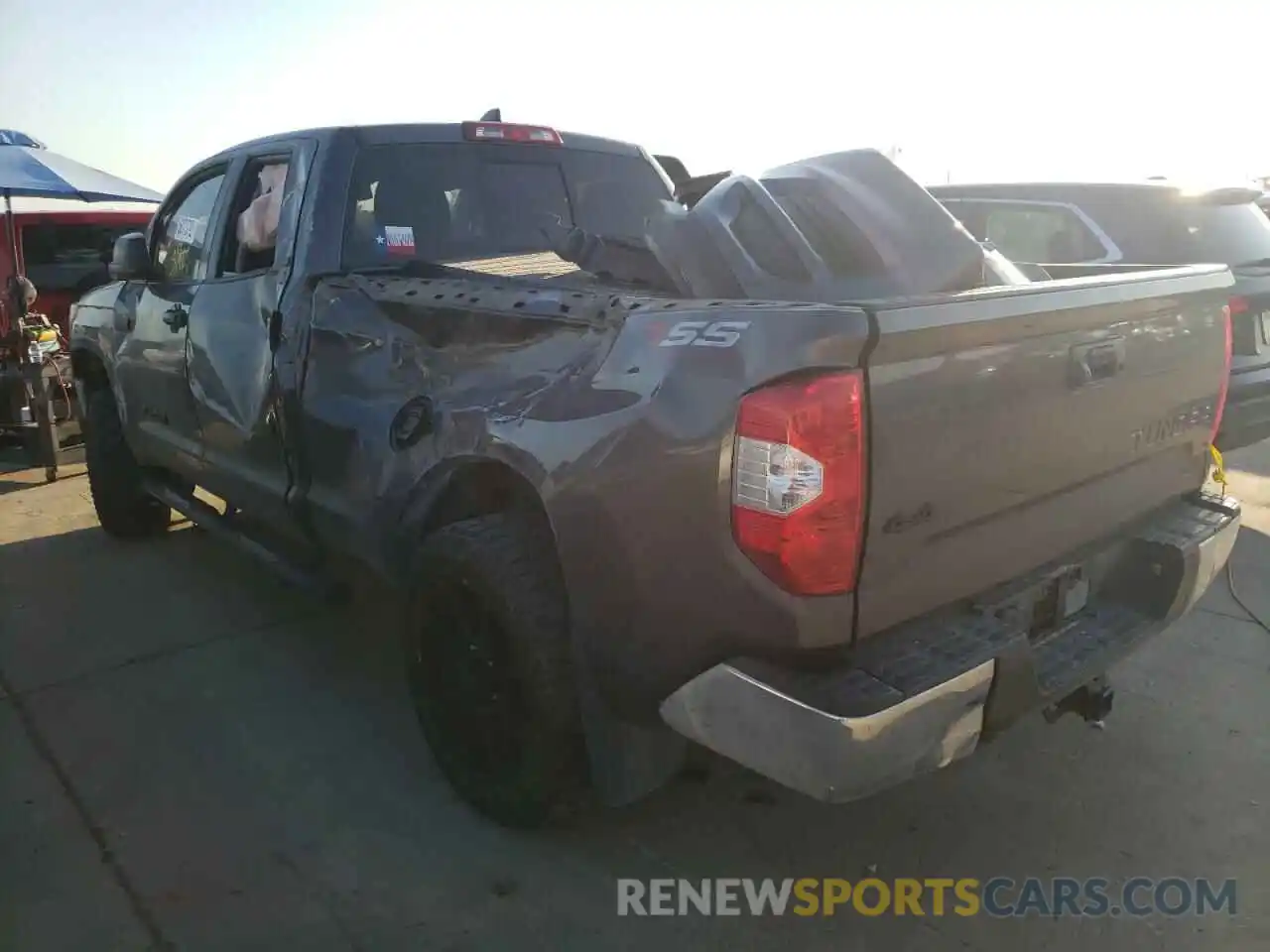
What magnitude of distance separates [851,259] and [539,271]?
3.81 ft

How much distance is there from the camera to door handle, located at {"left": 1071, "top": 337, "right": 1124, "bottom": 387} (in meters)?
2.34

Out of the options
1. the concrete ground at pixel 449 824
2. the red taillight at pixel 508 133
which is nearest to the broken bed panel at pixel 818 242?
the red taillight at pixel 508 133

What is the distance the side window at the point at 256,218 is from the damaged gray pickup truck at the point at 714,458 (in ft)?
0.14

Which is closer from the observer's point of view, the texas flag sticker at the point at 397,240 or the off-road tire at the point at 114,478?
the texas flag sticker at the point at 397,240

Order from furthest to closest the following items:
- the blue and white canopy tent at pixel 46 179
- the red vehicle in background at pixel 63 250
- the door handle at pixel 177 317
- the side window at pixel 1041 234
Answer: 1. the red vehicle in background at pixel 63 250
2. the blue and white canopy tent at pixel 46 179
3. the side window at pixel 1041 234
4. the door handle at pixel 177 317

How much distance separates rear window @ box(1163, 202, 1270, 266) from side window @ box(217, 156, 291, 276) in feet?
14.7

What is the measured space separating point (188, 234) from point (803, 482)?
3.67m

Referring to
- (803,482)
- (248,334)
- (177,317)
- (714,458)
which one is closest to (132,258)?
(177,317)

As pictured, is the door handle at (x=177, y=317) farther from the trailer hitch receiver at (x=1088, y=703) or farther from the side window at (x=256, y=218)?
the trailer hitch receiver at (x=1088, y=703)

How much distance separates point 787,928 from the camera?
248cm

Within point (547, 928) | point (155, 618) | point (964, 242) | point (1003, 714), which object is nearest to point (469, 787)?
point (547, 928)

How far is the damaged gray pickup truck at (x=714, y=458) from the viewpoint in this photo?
78.2 inches

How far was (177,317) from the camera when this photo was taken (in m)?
4.34

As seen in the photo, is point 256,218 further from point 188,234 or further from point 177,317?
point 188,234
